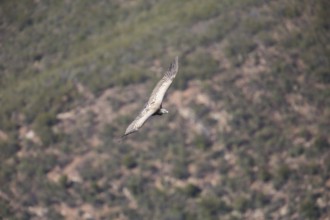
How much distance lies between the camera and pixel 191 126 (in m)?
39.4

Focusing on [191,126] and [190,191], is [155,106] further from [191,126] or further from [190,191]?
[191,126]

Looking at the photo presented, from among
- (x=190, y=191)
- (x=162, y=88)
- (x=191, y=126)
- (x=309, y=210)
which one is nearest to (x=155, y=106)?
(x=162, y=88)

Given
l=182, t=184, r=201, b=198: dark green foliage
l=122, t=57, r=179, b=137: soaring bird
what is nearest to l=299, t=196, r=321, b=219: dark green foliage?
l=182, t=184, r=201, b=198: dark green foliage

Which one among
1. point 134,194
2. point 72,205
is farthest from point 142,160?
point 72,205

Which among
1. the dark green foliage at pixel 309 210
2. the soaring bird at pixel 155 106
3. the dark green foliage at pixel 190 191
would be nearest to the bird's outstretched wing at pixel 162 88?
the soaring bird at pixel 155 106

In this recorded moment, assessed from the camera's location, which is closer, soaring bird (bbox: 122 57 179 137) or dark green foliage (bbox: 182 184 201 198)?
soaring bird (bbox: 122 57 179 137)

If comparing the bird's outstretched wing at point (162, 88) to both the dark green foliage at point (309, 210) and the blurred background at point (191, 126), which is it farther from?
the dark green foliage at point (309, 210)

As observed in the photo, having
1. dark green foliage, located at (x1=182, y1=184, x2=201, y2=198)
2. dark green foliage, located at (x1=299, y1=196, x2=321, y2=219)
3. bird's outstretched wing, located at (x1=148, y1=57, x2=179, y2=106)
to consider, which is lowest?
dark green foliage, located at (x1=299, y1=196, x2=321, y2=219)

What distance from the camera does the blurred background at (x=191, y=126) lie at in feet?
123

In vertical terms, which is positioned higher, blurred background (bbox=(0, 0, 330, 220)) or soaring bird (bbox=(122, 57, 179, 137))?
soaring bird (bbox=(122, 57, 179, 137))

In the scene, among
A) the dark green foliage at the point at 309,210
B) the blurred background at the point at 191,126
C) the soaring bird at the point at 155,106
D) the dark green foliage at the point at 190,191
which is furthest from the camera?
the blurred background at the point at 191,126

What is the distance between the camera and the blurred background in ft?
123

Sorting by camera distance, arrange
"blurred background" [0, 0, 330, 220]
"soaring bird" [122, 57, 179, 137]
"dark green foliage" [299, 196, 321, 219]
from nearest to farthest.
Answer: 1. "soaring bird" [122, 57, 179, 137]
2. "dark green foliage" [299, 196, 321, 219]
3. "blurred background" [0, 0, 330, 220]

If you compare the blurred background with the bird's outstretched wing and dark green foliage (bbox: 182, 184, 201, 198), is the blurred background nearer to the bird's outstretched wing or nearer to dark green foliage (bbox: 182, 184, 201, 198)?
dark green foliage (bbox: 182, 184, 201, 198)
